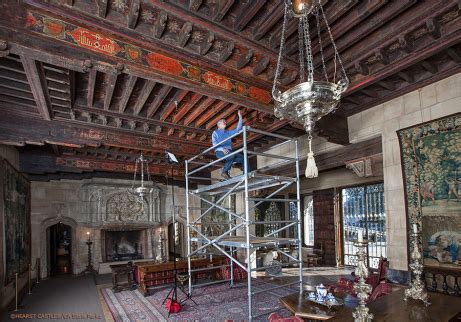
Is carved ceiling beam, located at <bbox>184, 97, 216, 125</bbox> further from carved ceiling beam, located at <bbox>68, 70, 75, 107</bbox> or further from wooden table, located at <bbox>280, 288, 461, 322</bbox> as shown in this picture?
wooden table, located at <bbox>280, 288, 461, 322</bbox>

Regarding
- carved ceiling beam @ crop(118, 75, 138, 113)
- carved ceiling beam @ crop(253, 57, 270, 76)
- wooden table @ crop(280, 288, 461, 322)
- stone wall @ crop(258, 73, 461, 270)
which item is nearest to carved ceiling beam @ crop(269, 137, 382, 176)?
stone wall @ crop(258, 73, 461, 270)

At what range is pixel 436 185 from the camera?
14.9 ft

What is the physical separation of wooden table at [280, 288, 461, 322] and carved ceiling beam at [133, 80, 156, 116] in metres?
3.89

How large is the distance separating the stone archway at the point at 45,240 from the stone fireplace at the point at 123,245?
3.19 feet


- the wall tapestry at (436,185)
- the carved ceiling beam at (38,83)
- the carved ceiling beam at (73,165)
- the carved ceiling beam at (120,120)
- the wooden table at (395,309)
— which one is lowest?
the wooden table at (395,309)

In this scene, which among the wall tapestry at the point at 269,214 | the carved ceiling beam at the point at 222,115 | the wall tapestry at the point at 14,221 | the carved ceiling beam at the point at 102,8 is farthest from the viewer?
the wall tapestry at the point at 269,214

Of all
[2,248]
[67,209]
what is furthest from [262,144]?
[67,209]

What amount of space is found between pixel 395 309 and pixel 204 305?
3505 millimetres

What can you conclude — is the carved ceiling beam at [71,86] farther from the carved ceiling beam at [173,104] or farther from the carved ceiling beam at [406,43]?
the carved ceiling beam at [406,43]

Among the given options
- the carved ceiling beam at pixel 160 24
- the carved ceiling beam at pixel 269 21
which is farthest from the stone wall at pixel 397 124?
the carved ceiling beam at pixel 160 24

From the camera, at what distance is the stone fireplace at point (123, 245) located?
1148 centimetres

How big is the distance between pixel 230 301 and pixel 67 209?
7.82 meters

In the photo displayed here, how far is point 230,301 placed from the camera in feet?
18.4

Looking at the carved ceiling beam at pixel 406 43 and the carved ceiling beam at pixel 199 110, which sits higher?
→ the carved ceiling beam at pixel 406 43
